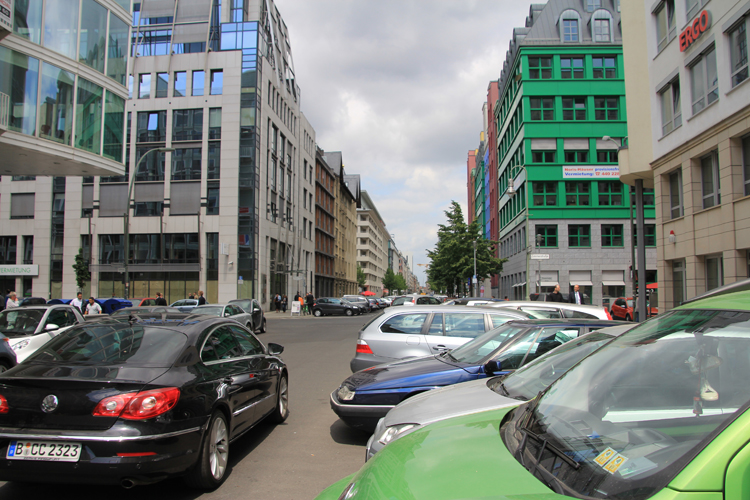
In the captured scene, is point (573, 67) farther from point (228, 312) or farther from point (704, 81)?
point (228, 312)

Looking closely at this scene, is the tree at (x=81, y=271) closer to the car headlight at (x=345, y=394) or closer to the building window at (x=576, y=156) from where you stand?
the building window at (x=576, y=156)

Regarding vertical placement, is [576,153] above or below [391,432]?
above

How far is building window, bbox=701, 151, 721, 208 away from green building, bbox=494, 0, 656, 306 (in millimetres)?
24319

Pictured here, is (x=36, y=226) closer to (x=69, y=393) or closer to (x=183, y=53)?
(x=183, y=53)

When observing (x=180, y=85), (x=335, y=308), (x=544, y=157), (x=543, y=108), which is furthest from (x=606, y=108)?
(x=180, y=85)

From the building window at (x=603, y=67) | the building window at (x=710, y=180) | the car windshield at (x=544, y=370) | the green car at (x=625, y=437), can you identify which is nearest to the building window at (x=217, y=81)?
the building window at (x=603, y=67)

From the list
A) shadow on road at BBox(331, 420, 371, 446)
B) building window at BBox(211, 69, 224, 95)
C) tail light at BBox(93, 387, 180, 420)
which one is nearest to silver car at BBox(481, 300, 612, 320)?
shadow on road at BBox(331, 420, 371, 446)

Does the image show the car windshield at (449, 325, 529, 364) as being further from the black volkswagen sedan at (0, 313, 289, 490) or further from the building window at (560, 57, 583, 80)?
the building window at (560, 57, 583, 80)

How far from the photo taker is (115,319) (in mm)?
5141

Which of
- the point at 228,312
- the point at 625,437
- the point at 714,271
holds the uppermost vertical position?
the point at 714,271

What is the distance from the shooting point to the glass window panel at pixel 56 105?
727 inches

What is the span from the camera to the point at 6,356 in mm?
8672

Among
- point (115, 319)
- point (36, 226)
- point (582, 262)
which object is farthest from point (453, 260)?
point (115, 319)

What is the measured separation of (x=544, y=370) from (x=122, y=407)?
10.8ft
